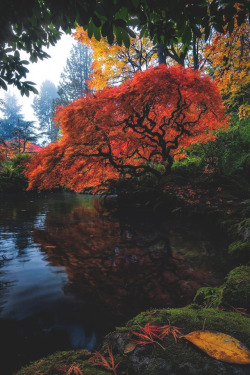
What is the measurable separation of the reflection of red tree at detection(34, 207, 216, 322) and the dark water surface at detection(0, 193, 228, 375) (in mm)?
13

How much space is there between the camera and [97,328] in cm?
191

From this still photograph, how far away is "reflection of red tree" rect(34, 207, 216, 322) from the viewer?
2.41 metres

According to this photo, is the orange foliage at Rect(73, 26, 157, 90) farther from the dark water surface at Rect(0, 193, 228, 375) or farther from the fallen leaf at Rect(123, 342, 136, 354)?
the fallen leaf at Rect(123, 342, 136, 354)

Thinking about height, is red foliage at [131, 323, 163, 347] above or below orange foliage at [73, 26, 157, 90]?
below

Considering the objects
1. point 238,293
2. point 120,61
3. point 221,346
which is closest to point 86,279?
point 238,293

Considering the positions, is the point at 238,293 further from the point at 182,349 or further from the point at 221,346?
the point at 182,349

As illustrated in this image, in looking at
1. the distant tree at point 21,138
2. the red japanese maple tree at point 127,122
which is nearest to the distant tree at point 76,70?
the distant tree at point 21,138

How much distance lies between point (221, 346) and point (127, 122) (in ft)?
22.3

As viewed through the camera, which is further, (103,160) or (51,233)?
(103,160)

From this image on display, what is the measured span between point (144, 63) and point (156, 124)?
814 centimetres

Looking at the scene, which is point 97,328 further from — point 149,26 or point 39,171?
point 39,171

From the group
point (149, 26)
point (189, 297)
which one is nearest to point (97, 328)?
point (189, 297)

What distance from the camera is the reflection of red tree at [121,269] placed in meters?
2.41

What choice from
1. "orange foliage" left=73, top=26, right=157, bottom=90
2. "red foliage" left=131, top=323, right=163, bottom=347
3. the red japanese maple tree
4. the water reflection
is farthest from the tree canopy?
"orange foliage" left=73, top=26, right=157, bottom=90
